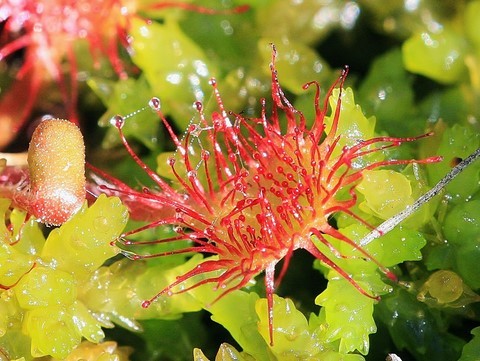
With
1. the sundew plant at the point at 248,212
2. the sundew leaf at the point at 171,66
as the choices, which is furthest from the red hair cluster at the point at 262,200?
the sundew leaf at the point at 171,66

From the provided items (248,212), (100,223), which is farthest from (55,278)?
(248,212)

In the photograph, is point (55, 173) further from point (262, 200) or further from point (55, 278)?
point (262, 200)

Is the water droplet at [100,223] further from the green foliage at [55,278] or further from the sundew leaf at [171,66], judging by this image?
the sundew leaf at [171,66]

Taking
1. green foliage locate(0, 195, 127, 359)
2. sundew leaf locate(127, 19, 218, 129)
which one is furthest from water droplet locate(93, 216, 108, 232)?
sundew leaf locate(127, 19, 218, 129)

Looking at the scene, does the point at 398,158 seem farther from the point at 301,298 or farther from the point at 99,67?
the point at 99,67

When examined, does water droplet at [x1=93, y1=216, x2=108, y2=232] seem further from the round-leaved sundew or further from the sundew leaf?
the sundew leaf

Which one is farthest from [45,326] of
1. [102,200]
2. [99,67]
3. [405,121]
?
[405,121]
